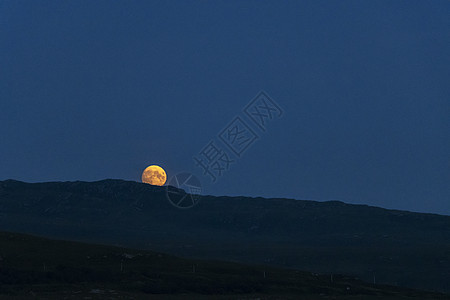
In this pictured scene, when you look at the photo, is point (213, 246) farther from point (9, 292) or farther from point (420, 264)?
point (9, 292)

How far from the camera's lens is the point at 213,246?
6890 inches

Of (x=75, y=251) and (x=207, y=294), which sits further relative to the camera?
(x=75, y=251)

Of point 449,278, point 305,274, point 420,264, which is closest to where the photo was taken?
point 305,274

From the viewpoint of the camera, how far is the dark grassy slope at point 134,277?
6194 cm

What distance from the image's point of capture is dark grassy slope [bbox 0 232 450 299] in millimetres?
61938

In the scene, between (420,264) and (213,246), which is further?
(213,246)

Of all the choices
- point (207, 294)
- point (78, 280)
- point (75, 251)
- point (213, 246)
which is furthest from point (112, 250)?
point (213, 246)

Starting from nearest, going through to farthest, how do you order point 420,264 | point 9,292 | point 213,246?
point 9,292 < point 420,264 < point 213,246

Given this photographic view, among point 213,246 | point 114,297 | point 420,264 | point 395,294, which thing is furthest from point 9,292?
point 213,246

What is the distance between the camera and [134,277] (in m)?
69.4

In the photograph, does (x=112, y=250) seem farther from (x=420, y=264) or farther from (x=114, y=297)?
(x=420, y=264)

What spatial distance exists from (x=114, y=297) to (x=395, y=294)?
122 ft

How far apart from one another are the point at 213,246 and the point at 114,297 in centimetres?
12029

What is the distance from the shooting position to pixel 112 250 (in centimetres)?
8688
